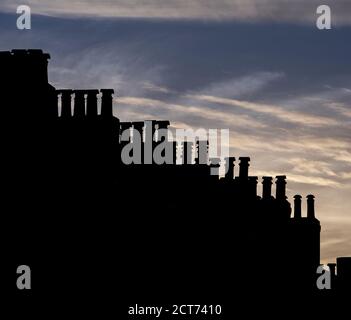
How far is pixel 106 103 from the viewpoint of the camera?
37938 mm

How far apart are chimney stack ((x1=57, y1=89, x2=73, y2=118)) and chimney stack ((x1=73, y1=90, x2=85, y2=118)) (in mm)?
169

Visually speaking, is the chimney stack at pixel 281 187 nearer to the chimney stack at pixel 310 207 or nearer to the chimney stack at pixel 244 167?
the chimney stack at pixel 310 207

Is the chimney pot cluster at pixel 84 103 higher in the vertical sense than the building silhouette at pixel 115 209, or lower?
higher

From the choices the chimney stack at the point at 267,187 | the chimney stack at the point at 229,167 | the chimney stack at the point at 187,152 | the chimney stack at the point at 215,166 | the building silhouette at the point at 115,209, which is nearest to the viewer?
the building silhouette at the point at 115,209

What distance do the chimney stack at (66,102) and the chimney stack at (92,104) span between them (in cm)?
56

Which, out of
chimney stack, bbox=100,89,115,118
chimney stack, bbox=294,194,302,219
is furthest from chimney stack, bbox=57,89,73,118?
chimney stack, bbox=294,194,302,219

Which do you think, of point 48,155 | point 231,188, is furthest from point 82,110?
point 231,188

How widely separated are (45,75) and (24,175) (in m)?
2.96

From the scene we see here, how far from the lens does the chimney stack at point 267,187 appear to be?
2148 inches

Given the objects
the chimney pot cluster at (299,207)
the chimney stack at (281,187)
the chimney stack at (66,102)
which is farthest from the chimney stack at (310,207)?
the chimney stack at (66,102)

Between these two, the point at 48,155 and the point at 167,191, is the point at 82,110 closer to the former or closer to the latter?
the point at 48,155

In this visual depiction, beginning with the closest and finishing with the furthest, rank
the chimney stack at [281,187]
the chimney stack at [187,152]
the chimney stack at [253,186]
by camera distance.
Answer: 1. the chimney stack at [187,152]
2. the chimney stack at [253,186]
3. the chimney stack at [281,187]

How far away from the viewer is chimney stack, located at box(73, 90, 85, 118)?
37281mm

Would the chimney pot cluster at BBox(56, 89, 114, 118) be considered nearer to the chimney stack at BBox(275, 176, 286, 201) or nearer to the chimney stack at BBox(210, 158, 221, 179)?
the chimney stack at BBox(210, 158, 221, 179)
